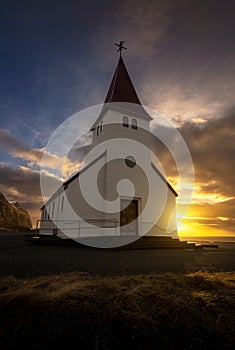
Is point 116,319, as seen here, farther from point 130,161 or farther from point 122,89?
point 122,89

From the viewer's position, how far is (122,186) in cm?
1603

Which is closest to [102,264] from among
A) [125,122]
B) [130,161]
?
[130,161]

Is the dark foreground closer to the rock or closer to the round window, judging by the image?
the rock

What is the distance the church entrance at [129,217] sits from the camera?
51.2ft

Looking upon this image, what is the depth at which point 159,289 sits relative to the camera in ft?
9.14

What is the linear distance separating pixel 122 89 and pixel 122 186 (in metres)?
9.72

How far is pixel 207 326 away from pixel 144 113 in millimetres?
18715

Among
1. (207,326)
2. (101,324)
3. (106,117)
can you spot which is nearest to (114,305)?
(101,324)

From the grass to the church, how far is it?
12.0 meters

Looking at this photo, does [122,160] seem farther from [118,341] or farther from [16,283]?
[118,341]

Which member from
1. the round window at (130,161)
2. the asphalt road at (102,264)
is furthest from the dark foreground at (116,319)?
the round window at (130,161)

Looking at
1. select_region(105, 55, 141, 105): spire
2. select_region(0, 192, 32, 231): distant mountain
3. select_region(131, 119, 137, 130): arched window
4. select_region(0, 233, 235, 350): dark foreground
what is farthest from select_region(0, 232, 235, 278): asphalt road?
select_region(0, 192, 32, 231): distant mountain

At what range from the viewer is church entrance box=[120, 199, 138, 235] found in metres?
15.6

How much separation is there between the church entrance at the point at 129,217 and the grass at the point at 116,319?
1311cm
